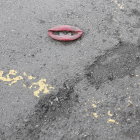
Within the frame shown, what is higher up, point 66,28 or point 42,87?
point 66,28

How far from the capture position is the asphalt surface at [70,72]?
9.69ft

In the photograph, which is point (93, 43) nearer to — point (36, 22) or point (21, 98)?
point (36, 22)

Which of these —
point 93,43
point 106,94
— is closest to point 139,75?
point 106,94

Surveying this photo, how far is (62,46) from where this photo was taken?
377cm

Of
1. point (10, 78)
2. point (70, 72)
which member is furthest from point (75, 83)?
point (10, 78)

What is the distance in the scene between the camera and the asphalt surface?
295 cm

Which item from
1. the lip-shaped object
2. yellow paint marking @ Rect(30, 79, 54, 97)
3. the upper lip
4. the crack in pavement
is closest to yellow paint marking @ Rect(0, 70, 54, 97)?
yellow paint marking @ Rect(30, 79, 54, 97)

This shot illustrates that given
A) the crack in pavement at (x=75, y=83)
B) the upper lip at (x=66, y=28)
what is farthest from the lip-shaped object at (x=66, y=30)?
the crack in pavement at (x=75, y=83)

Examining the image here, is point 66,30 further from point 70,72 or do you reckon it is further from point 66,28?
point 70,72

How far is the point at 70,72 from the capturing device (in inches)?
136

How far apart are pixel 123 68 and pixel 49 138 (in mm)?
1301

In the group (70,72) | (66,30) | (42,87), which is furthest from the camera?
(66,30)

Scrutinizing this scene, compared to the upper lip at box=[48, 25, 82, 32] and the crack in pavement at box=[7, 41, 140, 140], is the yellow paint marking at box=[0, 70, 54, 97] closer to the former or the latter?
the crack in pavement at box=[7, 41, 140, 140]

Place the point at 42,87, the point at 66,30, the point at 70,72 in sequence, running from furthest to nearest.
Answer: the point at 66,30 < the point at 70,72 < the point at 42,87
